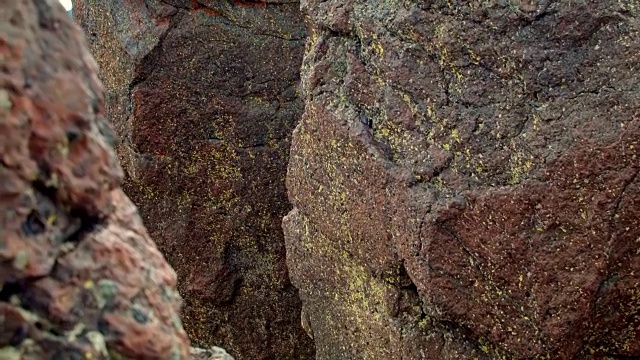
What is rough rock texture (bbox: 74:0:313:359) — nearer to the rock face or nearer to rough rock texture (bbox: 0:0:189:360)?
the rock face

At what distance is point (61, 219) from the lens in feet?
2.91

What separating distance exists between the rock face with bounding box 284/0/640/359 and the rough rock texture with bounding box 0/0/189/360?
1097 mm

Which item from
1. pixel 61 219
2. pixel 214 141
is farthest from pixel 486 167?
pixel 214 141

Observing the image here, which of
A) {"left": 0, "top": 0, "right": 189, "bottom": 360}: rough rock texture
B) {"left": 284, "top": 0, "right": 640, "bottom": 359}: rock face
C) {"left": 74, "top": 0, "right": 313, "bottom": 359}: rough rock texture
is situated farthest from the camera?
{"left": 74, "top": 0, "right": 313, "bottom": 359}: rough rock texture

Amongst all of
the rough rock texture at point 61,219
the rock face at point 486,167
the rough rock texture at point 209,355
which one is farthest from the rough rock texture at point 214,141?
the rough rock texture at point 61,219

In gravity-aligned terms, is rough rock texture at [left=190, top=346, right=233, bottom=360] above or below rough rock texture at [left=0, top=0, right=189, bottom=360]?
below

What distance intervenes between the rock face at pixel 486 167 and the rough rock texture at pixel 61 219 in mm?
1097

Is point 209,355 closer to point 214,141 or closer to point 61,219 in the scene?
point 61,219

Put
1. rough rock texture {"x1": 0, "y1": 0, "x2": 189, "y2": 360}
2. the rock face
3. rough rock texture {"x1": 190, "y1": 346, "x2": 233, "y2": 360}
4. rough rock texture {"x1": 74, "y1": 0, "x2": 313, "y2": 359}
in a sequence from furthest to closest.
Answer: rough rock texture {"x1": 74, "y1": 0, "x2": 313, "y2": 359} < the rock face < rough rock texture {"x1": 190, "y1": 346, "x2": 233, "y2": 360} < rough rock texture {"x1": 0, "y1": 0, "x2": 189, "y2": 360}

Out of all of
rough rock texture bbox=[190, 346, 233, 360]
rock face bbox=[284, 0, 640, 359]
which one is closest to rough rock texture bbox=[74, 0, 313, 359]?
rock face bbox=[284, 0, 640, 359]

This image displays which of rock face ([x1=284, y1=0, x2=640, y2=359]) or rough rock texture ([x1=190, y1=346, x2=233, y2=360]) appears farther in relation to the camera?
rock face ([x1=284, y1=0, x2=640, y2=359])

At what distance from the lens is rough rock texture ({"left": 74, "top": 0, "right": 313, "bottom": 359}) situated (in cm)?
324

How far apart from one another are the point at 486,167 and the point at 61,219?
1209 millimetres

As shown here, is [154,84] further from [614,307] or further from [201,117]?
[614,307]
